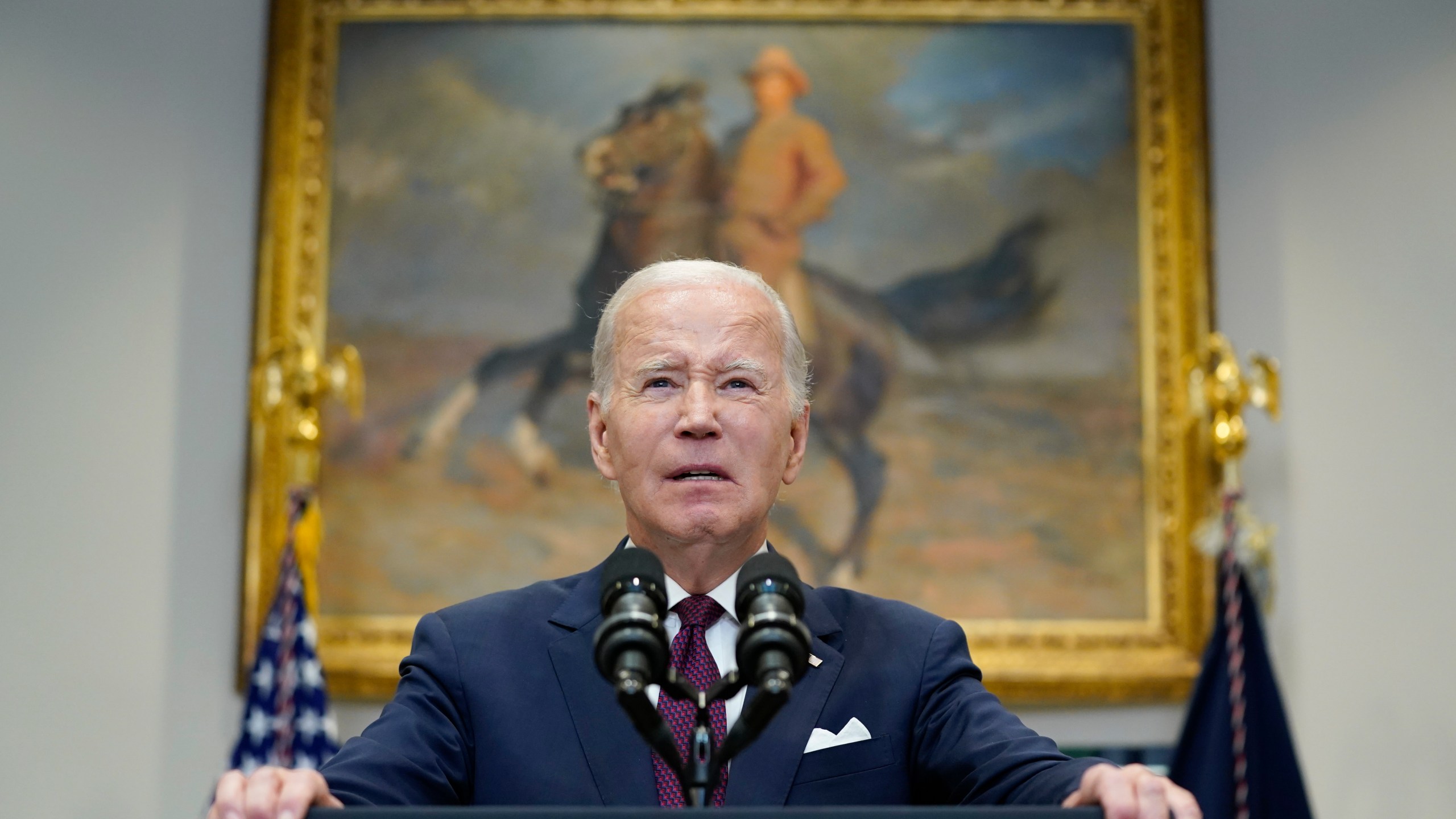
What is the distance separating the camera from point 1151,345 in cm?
572

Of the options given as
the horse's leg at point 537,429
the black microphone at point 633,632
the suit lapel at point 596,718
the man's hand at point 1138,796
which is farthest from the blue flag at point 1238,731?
the black microphone at point 633,632

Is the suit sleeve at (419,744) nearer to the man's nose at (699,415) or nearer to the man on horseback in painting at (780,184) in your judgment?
the man's nose at (699,415)

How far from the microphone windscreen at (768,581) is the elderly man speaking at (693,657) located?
40 centimetres

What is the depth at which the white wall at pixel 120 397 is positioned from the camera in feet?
17.1

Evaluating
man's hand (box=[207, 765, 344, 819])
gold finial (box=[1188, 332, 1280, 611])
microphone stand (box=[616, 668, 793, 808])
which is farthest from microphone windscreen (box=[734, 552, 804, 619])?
gold finial (box=[1188, 332, 1280, 611])

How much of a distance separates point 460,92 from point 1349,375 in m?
3.93

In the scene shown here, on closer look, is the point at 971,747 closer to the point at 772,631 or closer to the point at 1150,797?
the point at 1150,797

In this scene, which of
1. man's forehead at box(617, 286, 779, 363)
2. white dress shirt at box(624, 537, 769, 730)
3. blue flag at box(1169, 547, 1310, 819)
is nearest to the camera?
white dress shirt at box(624, 537, 769, 730)

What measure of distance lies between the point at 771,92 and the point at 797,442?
11.2 ft

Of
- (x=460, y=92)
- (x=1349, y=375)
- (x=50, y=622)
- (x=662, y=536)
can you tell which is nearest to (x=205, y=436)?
(x=50, y=622)

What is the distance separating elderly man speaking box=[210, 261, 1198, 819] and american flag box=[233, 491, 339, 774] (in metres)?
2.84

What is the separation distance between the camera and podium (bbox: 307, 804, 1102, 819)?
1.65 metres

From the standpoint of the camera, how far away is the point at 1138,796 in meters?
1.79

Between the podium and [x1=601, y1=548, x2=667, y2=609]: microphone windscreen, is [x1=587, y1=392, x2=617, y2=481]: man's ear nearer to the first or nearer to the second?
[x1=601, y1=548, x2=667, y2=609]: microphone windscreen
